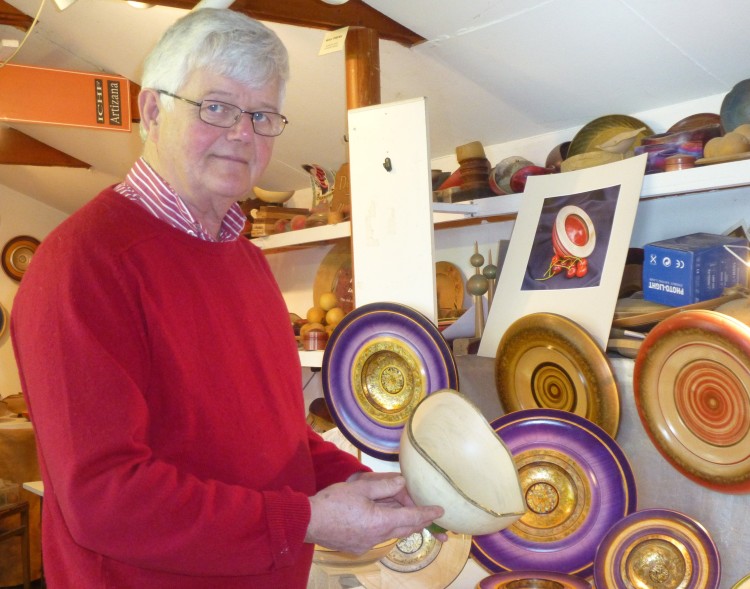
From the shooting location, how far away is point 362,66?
2014 mm

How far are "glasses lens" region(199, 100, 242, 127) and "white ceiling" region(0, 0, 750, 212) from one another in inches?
41.1

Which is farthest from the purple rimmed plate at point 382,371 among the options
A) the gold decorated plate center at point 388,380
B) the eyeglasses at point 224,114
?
the eyeglasses at point 224,114

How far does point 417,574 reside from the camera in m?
1.61

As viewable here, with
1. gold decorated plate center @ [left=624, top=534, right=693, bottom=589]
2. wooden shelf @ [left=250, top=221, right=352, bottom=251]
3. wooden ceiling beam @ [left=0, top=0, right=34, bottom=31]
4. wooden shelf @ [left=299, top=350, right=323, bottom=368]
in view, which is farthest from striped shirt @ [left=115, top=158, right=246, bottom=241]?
wooden ceiling beam @ [left=0, top=0, right=34, bottom=31]

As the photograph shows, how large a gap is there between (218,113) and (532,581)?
40.1 inches

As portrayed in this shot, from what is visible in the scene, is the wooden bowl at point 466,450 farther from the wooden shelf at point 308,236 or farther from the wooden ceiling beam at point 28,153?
the wooden ceiling beam at point 28,153

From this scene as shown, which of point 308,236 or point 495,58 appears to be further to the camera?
point 308,236

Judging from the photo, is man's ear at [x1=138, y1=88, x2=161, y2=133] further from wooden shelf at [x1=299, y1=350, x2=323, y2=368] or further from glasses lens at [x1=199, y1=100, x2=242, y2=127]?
wooden shelf at [x1=299, y1=350, x2=323, y2=368]

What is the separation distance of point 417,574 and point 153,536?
102 cm

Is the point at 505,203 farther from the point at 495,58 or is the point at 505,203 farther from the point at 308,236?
the point at 308,236

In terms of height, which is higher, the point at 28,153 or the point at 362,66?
the point at 28,153

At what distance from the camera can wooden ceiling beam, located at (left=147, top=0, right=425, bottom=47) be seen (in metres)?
1.98

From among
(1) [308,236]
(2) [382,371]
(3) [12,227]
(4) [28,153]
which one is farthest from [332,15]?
(3) [12,227]

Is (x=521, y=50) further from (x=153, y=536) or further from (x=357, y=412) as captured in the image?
(x=153, y=536)
